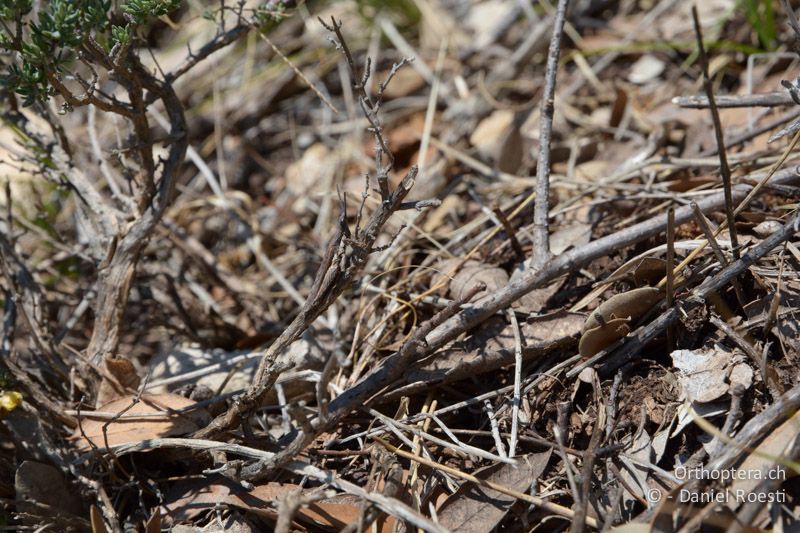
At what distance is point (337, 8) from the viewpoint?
3.63m

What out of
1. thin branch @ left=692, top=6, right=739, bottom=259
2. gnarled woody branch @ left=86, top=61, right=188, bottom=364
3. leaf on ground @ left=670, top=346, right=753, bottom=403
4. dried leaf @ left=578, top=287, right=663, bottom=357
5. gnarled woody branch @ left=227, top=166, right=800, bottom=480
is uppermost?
gnarled woody branch @ left=86, top=61, right=188, bottom=364

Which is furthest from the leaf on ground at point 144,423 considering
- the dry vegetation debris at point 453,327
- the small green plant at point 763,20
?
the small green plant at point 763,20

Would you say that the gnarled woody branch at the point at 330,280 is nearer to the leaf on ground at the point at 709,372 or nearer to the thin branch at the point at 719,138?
the thin branch at the point at 719,138

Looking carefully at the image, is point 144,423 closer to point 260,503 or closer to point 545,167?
point 260,503

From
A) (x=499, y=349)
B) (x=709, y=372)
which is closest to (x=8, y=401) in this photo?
(x=499, y=349)

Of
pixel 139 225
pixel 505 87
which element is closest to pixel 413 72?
pixel 505 87

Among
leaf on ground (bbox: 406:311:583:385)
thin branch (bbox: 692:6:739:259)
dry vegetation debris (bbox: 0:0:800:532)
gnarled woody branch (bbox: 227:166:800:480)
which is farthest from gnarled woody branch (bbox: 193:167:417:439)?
thin branch (bbox: 692:6:739:259)

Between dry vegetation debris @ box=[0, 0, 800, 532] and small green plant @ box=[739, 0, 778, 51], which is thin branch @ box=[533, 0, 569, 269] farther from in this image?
small green plant @ box=[739, 0, 778, 51]

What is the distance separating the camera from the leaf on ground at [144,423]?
1681mm

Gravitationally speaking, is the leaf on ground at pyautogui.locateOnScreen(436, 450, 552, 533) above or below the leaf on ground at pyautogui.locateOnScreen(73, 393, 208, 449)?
below

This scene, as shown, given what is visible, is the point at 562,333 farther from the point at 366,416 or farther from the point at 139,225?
the point at 139,225

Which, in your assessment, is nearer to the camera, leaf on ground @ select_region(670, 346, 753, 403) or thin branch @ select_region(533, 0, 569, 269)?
leaf on ground @ select_region(670, 346, 753, 403)

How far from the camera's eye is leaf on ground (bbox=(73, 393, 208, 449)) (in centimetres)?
168

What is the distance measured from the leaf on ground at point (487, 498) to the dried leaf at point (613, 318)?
28cm
